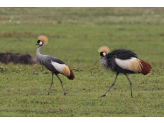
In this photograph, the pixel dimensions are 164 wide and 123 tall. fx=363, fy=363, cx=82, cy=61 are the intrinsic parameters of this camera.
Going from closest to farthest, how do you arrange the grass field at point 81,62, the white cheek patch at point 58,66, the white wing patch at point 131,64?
the grass field at point 81,62 → the white wing patch at point 131,64 → the white cheek patch at point 58,66

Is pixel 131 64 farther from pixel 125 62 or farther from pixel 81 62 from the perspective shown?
pixel 81 62

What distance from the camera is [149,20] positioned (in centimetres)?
2919

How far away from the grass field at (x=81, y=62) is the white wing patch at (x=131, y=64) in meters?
0.78

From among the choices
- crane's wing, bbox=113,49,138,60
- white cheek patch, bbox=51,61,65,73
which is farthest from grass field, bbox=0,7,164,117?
crane's wing, bbox=113,49,138,60

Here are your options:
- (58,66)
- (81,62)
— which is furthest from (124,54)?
(81,62)

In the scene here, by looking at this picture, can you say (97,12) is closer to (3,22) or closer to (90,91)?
(3,22)

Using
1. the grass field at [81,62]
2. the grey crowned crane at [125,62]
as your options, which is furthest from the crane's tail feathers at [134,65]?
the grass field at [81,62]

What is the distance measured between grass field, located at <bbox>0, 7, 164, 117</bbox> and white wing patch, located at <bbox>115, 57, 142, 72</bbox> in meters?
0.78

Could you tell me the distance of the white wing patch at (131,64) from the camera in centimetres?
998

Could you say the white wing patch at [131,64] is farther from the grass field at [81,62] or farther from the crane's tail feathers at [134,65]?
the grass field at [81,62]

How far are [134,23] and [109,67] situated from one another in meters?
18.6

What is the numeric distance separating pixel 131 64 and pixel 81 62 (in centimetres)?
642

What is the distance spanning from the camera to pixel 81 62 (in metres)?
16.3

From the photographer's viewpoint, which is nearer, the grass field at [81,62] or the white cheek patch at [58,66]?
the grass field at [81,62]
